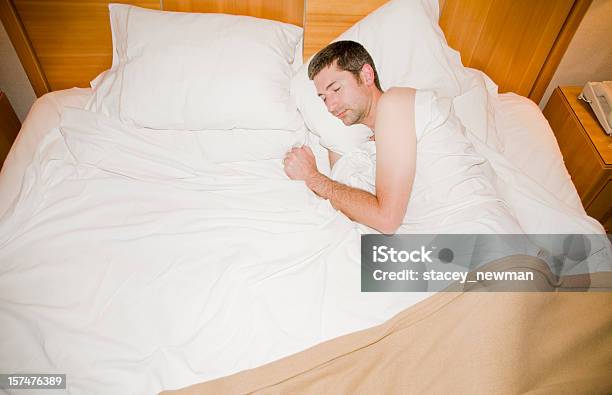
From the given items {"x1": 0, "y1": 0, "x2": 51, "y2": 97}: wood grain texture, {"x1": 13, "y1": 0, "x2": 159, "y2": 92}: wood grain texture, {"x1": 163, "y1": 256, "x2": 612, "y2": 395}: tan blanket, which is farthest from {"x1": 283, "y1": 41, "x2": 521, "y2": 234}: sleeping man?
{"x1": 0, "y1": 0, "x2": 51, "y2": 97}: wood grain texture

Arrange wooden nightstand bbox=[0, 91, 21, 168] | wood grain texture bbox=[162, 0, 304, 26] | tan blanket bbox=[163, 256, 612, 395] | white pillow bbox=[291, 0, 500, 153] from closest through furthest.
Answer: tan blanket bbox=[163, 256, 612, 395] → white pillow bbox=[291, 0, 500, 153] → wood grain texture bbox=[162, 0, 304, 26] → wooden nightstand bbox=[0, 91, 21, 168]

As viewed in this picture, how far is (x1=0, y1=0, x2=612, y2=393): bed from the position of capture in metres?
1.14

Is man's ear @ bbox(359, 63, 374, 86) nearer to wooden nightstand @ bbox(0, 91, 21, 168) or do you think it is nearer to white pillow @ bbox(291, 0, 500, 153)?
white pillow @ bbox(291, 0, 500, 153)

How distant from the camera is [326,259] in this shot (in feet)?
4.70

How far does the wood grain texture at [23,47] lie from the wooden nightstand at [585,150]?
2.75 meters

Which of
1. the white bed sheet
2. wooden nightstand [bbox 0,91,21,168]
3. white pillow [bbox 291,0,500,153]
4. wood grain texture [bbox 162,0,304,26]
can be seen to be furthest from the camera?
wooden nightstand [bbox 0,91,21,168]

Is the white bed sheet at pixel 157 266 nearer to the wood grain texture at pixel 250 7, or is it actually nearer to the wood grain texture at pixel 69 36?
the wood grain texture at pixel 69 36

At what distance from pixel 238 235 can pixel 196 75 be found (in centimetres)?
74

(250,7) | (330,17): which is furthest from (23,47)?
(330,17)

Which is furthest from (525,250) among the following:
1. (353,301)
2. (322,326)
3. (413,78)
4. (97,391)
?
(97,391)

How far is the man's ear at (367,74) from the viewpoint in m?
1.63

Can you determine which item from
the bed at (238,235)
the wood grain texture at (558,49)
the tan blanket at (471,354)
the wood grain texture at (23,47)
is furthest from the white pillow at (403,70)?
the wood grain texture at (23,47)

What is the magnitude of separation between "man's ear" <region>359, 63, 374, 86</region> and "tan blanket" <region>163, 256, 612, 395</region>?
0.88m

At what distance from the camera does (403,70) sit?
6.05 ft
